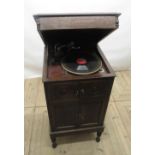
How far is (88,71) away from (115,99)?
84 cm

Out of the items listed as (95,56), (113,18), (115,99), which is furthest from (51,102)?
(115,99)

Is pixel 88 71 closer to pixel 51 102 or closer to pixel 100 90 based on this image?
pixel 100 90

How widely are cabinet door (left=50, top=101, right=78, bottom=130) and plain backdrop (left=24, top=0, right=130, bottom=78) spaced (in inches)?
34.6

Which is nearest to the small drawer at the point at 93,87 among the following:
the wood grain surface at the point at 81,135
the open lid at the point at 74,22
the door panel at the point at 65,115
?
the door panel at the point at 65,115

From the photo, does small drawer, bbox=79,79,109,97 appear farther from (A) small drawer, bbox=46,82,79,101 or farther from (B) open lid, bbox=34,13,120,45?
(B) open lid, bbox=34,13,120,45

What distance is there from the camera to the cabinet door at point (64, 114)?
47.3 inches

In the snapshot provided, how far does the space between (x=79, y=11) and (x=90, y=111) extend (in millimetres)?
935

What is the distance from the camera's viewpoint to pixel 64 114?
1.25 metres

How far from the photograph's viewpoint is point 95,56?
1282 mm

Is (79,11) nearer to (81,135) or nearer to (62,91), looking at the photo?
(62,91)

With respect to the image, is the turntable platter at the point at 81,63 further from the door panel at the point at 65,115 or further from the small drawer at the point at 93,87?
the door panel at the point at 65,115

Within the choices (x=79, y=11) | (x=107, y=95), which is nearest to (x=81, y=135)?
(x=107, y=95)

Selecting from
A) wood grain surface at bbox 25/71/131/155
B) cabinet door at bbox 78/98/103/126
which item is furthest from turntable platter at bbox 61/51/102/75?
wood grain surface at bbox 25/71/131/155

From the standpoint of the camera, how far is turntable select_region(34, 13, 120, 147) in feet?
3.18
